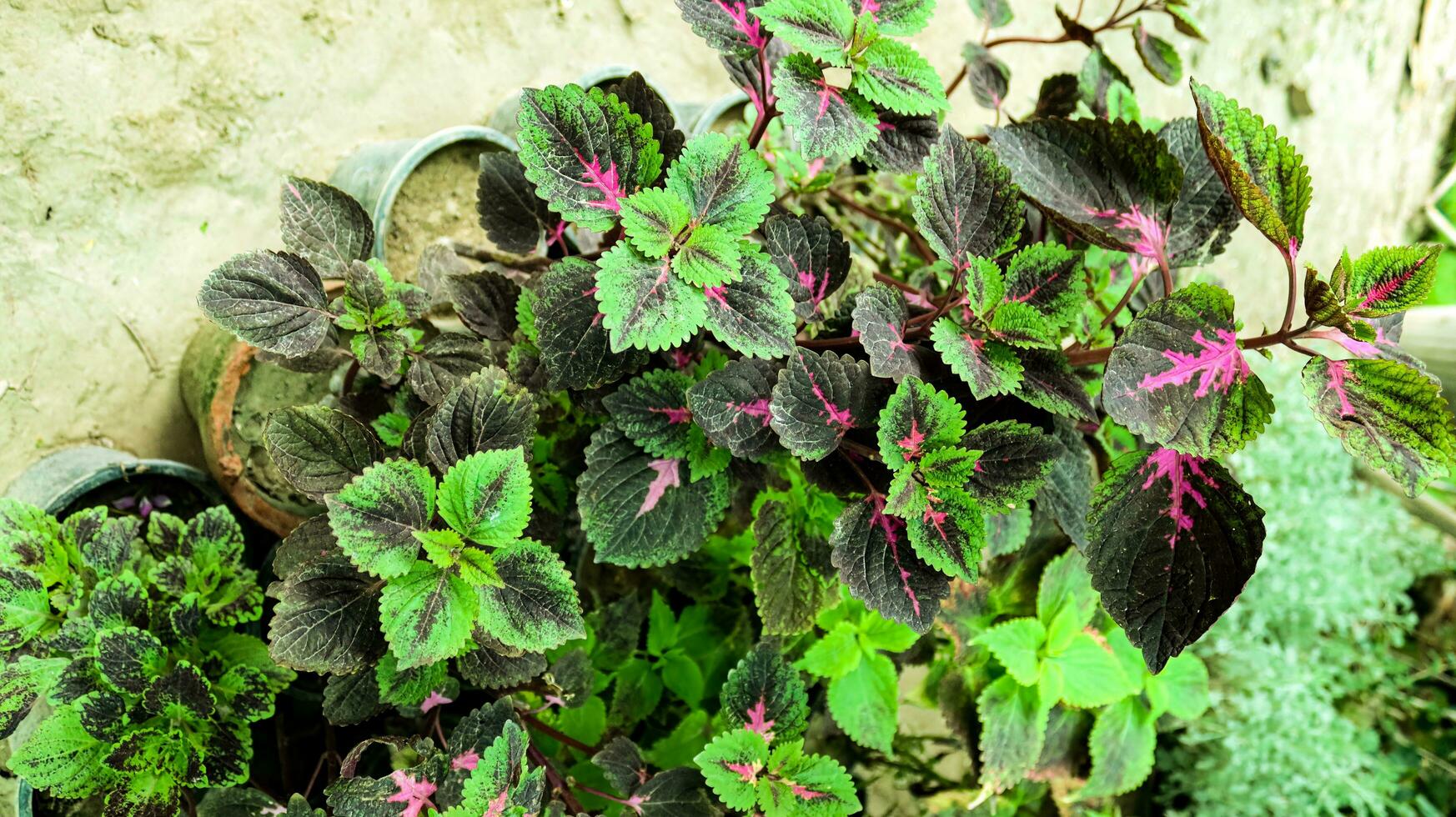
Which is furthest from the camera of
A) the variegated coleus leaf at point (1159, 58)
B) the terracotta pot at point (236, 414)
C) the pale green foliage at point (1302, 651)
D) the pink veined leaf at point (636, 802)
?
the pale green foliage at point (1302, 651)

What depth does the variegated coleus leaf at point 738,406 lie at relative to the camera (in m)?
0.78

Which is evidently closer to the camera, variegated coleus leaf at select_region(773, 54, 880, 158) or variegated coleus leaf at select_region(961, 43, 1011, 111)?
variegated coleus leaf at select_region(773, 54, 880, 158)

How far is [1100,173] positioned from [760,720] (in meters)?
0.65

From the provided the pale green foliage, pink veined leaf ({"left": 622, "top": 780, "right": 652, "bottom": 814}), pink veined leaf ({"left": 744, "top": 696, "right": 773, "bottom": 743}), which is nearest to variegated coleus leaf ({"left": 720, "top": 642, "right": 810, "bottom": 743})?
pink veined leaf ({"left": 744, "top": 696, "right": 773, "bottom": 743})

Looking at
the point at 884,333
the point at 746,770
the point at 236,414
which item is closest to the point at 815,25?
the point at 884,333

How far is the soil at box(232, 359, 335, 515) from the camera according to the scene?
1068mm

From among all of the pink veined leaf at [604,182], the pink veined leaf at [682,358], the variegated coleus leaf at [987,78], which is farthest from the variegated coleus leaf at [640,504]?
the variegated coleus leaf at [987,78]

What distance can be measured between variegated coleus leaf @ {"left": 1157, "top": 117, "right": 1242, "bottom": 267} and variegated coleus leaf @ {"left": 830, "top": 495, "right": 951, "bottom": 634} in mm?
421

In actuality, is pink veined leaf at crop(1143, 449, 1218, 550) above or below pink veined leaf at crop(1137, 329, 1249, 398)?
below

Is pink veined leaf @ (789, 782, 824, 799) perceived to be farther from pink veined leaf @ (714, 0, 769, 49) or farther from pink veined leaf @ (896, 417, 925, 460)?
pink veined leaf @ (714, 0, 769, 49)

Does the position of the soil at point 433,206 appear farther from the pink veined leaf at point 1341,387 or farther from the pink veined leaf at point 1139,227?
the pink veined leaf at point 1341,387

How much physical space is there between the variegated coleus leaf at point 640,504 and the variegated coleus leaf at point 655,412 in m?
0.02

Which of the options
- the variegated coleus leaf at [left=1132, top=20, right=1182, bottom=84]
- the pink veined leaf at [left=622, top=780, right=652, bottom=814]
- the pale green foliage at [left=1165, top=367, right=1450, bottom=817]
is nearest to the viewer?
the pink veined leaf at [left=622, top=780, right=652, bottom=814]

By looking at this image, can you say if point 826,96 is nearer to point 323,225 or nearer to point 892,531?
point 892,531
